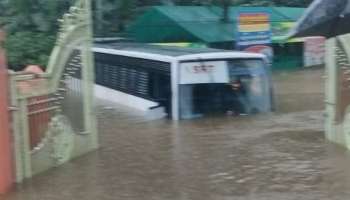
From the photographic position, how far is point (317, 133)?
521 inches

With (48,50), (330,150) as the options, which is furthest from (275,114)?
(48,50)

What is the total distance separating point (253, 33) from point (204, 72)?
11.5 metres

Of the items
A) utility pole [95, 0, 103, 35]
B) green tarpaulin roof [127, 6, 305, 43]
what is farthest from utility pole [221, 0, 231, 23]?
utility pole [95, 0, 103, 35]

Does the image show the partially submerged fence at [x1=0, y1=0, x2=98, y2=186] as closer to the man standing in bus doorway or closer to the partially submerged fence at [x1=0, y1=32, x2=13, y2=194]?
the partially submerged fence at [x1=0, y1=32, x2=13, y2=194]

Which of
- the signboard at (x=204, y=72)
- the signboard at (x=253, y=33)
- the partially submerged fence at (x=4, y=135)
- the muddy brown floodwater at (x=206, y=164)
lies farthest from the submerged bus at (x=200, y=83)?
the signboard at (x=253, y=33)

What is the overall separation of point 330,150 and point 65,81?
4296 mm

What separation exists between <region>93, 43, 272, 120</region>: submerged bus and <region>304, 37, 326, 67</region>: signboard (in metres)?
15.1

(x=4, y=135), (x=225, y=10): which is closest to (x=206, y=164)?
(x=4, y=135)

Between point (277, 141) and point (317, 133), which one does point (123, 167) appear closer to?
point (277, 141)

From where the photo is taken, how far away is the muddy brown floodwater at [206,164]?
27.9 feet

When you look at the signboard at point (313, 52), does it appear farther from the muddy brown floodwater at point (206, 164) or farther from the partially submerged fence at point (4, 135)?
the partially submerged fence at point (4, 135)

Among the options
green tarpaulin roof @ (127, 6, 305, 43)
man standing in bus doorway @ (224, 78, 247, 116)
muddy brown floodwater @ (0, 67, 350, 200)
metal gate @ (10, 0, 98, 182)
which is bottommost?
muddy brown floodwater @ (0, 67, 350, 200)

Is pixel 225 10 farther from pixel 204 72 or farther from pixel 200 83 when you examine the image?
pixel 204 72

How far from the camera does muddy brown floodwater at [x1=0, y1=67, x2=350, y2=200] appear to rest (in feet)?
27.9
